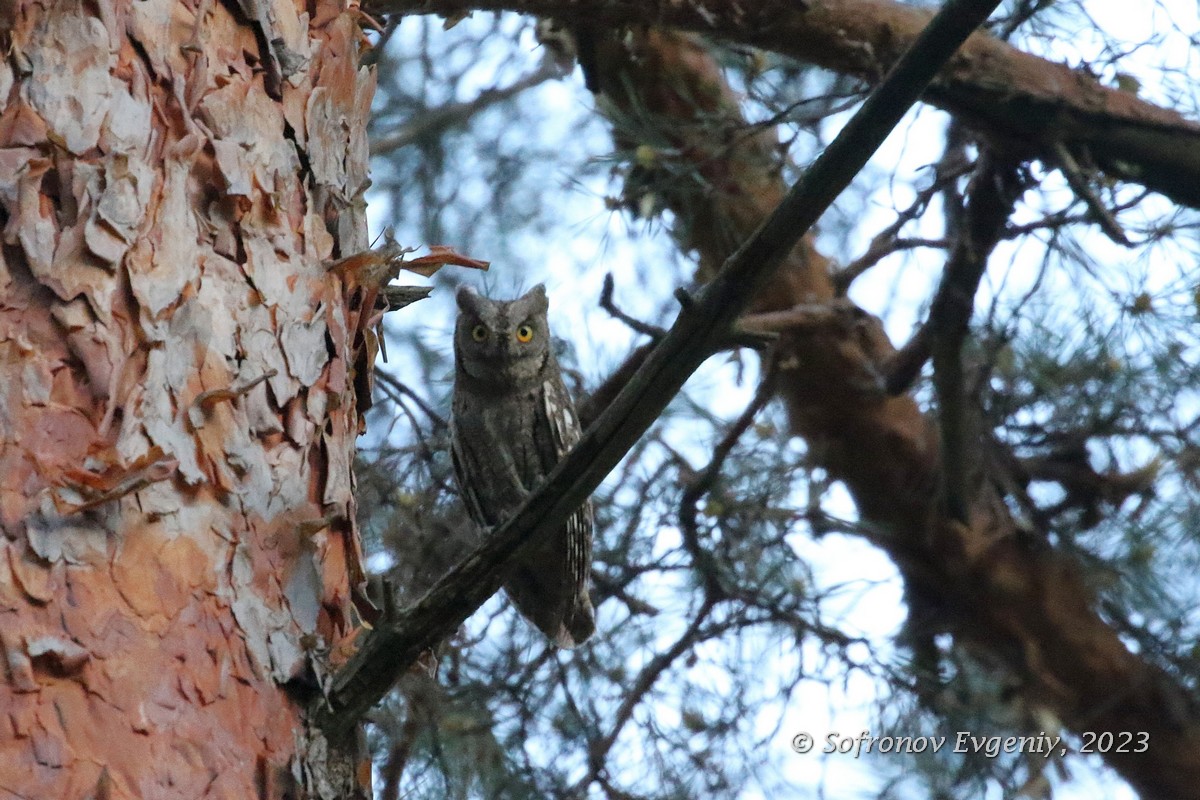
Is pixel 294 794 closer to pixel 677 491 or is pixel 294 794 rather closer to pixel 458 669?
pixel 458 669

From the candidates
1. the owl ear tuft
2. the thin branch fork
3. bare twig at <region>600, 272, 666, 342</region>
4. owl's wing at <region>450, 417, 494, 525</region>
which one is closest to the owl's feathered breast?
owl's wing at <region>450, 417, 494, 525</region>

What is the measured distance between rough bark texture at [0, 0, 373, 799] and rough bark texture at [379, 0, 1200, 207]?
1235mm

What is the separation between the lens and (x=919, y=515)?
352cm

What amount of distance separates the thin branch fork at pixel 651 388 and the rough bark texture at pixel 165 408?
0.32 ft

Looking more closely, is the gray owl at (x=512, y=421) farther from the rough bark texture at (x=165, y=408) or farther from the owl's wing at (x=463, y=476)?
the rough bark texture at (x=165, y=408)

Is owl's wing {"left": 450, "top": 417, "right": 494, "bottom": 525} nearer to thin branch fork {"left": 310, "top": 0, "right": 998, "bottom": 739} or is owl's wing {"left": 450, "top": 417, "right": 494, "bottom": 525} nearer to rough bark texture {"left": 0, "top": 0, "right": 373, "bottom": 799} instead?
rough bark texture {"left": 0, "top": 0, "right": 373, "bottom": 799}

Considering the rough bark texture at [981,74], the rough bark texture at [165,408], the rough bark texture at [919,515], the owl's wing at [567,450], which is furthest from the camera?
the rough bark texture at [919,515]

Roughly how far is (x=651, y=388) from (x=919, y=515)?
2.61 meters

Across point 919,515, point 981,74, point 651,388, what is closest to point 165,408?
point 651,388

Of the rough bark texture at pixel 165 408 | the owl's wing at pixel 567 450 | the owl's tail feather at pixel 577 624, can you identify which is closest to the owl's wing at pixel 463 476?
the owl's wing at pixel 567 450

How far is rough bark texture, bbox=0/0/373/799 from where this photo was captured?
989mm

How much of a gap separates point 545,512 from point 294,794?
1.11 ft

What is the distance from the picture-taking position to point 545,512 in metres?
1.12

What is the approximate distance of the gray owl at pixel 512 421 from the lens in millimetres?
2764
